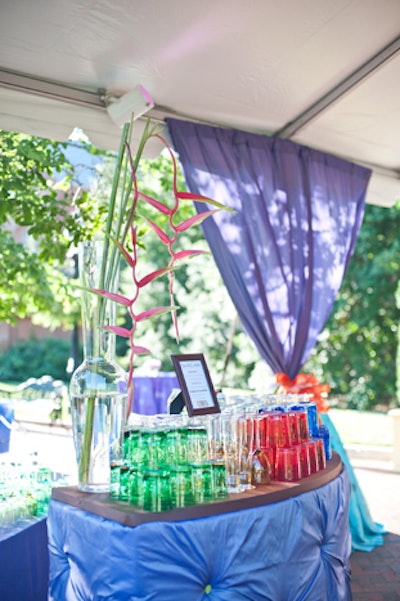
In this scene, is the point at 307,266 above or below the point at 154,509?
above

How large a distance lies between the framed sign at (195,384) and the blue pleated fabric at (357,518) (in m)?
1.83

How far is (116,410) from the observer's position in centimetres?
199

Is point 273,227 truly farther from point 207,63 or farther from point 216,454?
point 216,454

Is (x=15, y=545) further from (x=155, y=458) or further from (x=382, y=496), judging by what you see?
(x=382, y=496)

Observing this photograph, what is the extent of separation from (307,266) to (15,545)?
9.12 feet

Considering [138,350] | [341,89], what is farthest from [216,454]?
[341,89]

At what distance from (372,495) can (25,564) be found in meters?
4.07

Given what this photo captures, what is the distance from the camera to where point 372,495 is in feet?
18.5

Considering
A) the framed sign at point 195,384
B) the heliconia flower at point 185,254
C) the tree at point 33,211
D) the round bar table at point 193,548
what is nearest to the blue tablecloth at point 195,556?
the round bar table at point 193,548

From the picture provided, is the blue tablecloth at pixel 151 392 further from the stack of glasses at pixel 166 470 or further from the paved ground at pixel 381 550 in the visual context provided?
the stack of glasses at pixel 166 470

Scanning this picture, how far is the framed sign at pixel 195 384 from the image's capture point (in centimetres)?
217

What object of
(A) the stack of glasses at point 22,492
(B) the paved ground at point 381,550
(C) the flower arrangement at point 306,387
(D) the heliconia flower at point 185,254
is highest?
(D) the heliconia flower at point 185,254

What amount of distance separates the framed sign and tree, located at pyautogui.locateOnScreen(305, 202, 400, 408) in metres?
10.3

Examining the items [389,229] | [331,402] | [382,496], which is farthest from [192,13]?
[331,402]
